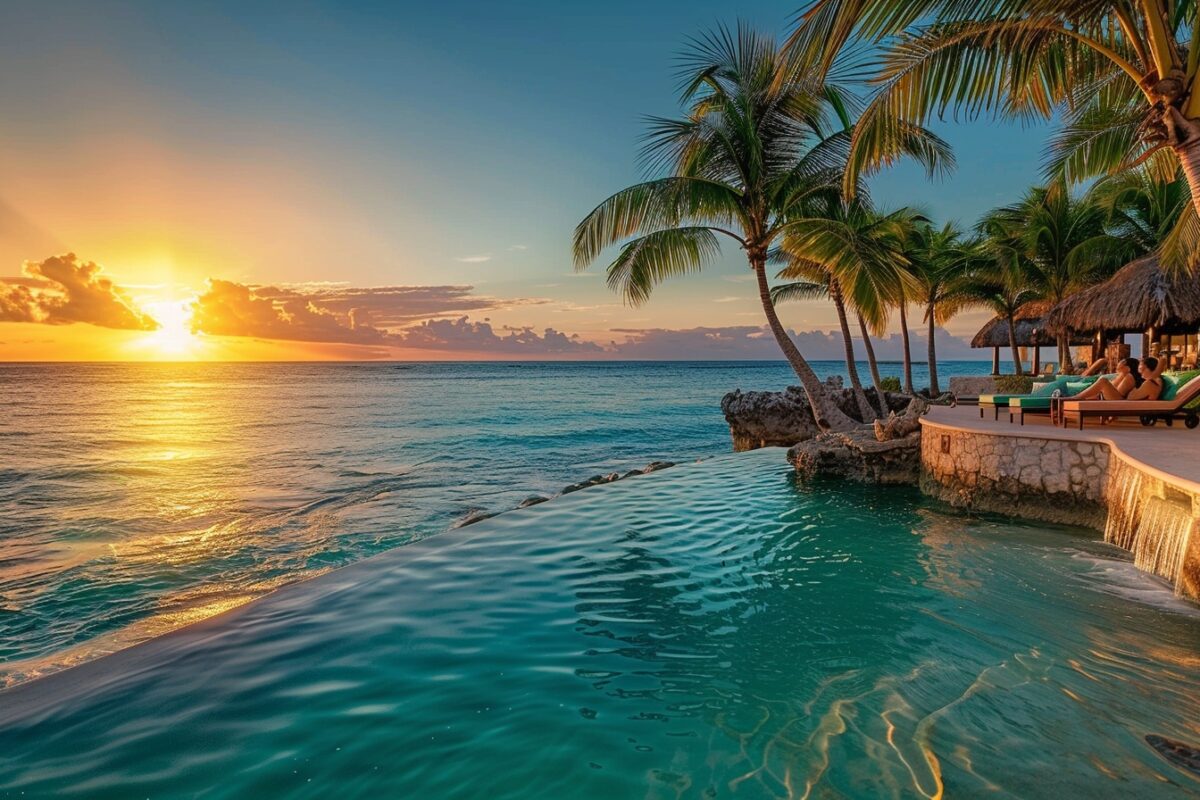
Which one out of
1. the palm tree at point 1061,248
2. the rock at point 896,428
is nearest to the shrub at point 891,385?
the palm tree at point 1061,248

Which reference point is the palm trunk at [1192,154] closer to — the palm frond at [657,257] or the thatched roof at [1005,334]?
the palm frond at [657,257]

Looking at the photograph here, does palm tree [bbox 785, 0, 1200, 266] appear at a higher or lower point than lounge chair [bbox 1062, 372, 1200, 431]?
higher

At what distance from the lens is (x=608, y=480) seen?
1261cm

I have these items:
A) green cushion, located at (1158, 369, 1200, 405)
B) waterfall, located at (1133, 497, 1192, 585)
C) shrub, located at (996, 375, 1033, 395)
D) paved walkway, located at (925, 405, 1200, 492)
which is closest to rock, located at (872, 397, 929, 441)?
paved walkway, located at (925, 405, 1200, 492)

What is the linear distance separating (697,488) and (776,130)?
7872 mm

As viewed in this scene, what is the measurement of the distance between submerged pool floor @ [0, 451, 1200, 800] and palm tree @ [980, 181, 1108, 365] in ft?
60.1

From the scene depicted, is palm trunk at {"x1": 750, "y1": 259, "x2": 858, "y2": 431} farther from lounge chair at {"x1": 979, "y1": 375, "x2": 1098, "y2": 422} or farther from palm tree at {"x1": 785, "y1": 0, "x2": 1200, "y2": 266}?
palm tree at {"x1": 785, "y1": 0, "x2": 1200, "y2": 266}

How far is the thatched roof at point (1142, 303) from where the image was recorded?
1331cm

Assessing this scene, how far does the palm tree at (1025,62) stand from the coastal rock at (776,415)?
34.8 feet

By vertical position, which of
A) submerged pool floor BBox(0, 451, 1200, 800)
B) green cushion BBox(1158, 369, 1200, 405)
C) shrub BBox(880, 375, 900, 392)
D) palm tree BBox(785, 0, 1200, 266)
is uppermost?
palm tree BBox(785, 0, 1200, 266)

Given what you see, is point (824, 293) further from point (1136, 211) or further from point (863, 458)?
point (863, 458)

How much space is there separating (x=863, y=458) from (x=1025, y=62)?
6.26 metres

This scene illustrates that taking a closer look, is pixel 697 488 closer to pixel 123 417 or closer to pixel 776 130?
pixel 776 130

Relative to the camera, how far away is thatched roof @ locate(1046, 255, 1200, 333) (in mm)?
13312
